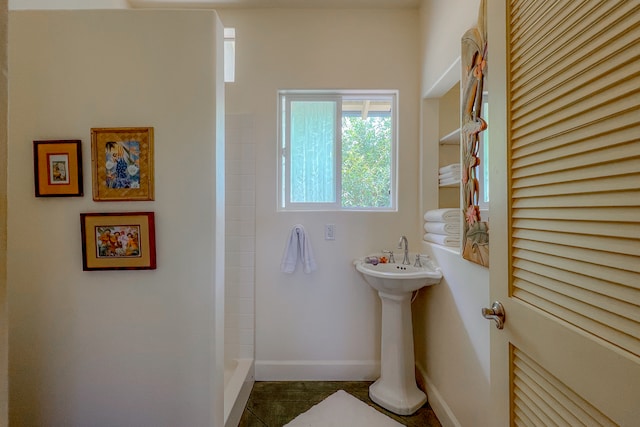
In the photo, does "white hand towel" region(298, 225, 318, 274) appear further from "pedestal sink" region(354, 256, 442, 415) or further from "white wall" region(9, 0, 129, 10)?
"white wall" region(9, 0, 129, 10)

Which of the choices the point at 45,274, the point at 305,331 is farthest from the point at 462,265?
the point at 45,274

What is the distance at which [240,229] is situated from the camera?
222cm

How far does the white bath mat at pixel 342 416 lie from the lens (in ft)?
5.75

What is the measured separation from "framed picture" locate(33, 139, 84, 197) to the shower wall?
3.23ft

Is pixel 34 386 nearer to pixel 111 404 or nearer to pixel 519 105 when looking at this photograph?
pixel 111 404

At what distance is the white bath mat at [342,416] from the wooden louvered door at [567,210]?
1120 mm

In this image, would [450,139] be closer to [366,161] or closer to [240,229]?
[366,161]

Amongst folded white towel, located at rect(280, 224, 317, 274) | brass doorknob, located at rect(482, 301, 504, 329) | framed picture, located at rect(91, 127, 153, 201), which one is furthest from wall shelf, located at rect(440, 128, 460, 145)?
framed picture, located at rect(91, 127, 153, 201)

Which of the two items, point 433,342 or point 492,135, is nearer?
point 492,135

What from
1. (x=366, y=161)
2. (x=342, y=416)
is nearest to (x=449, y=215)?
(x=366, y=161)

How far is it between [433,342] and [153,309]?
171cm

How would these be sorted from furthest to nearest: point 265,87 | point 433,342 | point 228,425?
1. point 265,87
2. point 433,342
3. point 228,425

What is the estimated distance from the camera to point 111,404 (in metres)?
1.36

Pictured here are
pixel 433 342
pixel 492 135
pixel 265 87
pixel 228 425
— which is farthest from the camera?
pixel 265 87
